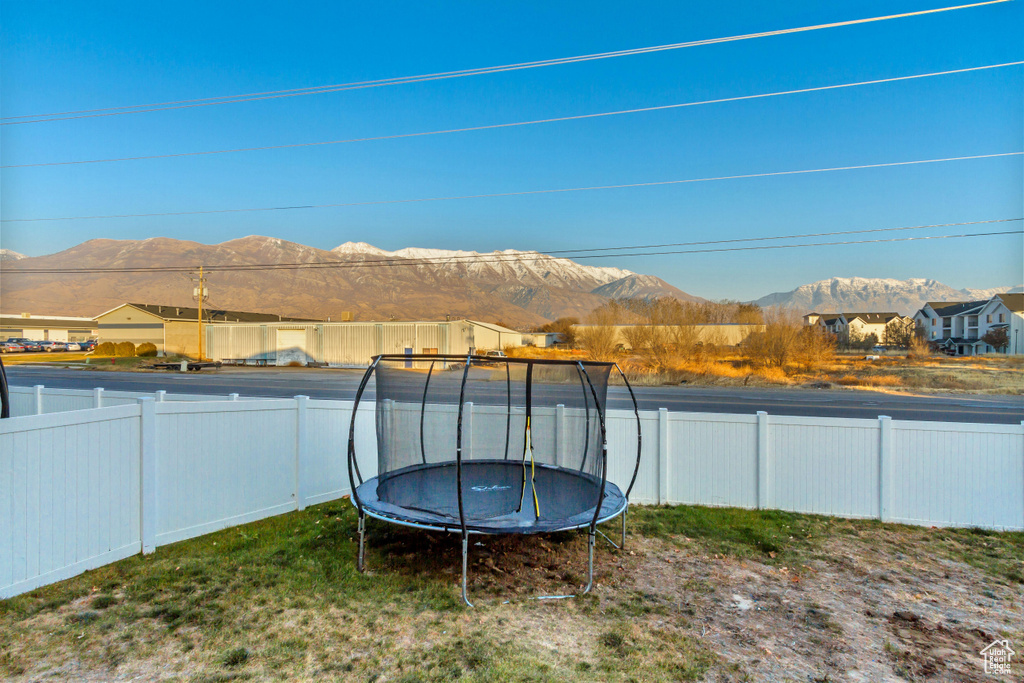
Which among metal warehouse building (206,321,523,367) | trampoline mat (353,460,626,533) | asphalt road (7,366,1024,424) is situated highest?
metal warehouse building (206,321,523,367)

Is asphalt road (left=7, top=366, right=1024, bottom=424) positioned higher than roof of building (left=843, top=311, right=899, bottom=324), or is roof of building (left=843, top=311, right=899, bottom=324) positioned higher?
roof of building (left=843, top=311, right=899, bottom=324)

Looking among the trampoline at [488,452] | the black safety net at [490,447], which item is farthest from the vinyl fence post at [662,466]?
the black safety net at [490,447]

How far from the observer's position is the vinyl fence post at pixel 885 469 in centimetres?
627

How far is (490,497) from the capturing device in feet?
18.4

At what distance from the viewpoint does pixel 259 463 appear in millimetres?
6203

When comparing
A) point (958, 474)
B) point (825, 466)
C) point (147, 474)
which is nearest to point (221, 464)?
point (147, 474)

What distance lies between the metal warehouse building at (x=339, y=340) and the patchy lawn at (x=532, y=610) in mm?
30825

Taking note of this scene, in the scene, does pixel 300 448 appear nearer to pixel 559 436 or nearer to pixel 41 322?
pixel 559 436

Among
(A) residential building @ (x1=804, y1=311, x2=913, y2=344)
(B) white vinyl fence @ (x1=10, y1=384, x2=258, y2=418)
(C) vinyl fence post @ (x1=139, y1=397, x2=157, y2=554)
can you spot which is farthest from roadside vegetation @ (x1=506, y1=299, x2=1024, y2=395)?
(A) residential building @ (x1=804, y1=311, x2=913, y2=344)

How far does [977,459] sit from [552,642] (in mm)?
5460

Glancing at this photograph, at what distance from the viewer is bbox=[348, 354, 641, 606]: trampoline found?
16.2 feet

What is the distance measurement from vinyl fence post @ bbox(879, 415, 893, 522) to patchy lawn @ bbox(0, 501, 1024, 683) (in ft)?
1.26

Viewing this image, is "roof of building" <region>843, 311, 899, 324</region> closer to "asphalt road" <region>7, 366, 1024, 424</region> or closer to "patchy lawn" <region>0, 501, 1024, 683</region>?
"asphalt road" <region>7, 366, 1024, 424</region>

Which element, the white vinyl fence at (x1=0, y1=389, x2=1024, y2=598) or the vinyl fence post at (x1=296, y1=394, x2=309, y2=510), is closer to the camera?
the white vinyl fence at (x1=0, y1=389, x2=1024, y2=598)
